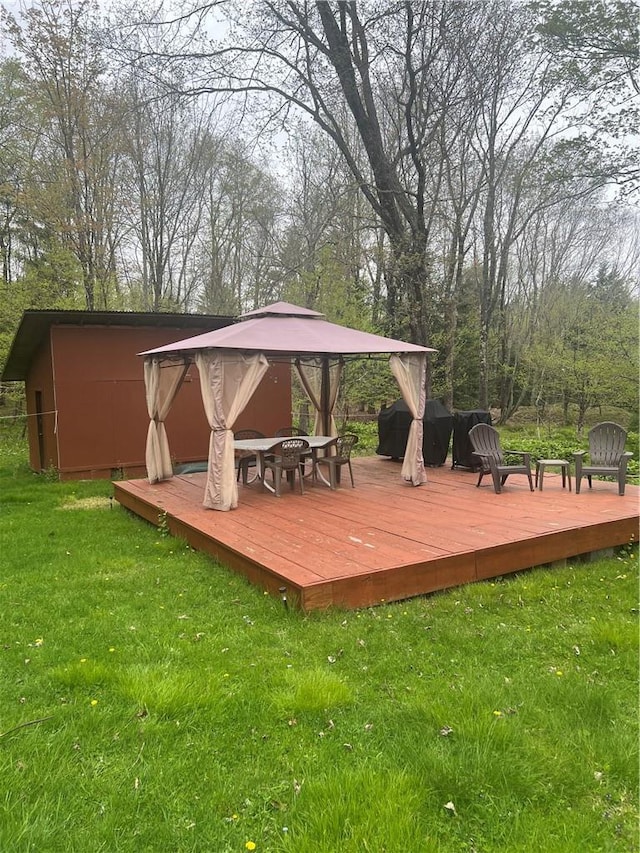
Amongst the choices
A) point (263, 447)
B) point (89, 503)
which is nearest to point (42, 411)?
point (89, 503)

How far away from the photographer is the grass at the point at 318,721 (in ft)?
6.18

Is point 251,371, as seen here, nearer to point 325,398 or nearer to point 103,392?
point 325,398

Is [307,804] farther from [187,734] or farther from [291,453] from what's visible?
[291,453]

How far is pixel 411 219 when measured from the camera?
1077cm

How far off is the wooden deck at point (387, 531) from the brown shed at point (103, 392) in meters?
2.66

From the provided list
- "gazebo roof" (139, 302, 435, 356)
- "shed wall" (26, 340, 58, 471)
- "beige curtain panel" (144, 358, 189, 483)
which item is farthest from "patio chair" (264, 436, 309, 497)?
"shed wall" (26, 340, 58, 471)

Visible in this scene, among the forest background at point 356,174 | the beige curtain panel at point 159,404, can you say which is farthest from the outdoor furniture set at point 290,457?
the forest background at point 356,174

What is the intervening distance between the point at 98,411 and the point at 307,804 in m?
8.47

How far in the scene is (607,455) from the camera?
6277 millimetres

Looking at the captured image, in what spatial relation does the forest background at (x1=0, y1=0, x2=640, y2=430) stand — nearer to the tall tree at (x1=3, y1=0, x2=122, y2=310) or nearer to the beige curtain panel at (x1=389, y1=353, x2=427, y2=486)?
the tall tree at (x1=3, y1=0, x2=122, y2=310)

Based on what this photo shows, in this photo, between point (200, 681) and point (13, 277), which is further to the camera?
point (13, 277)

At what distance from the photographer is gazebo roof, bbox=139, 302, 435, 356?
6.10m

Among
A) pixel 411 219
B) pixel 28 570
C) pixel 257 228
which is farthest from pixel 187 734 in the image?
pixel 257 228

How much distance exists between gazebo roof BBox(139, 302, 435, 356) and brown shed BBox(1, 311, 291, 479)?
248cm
